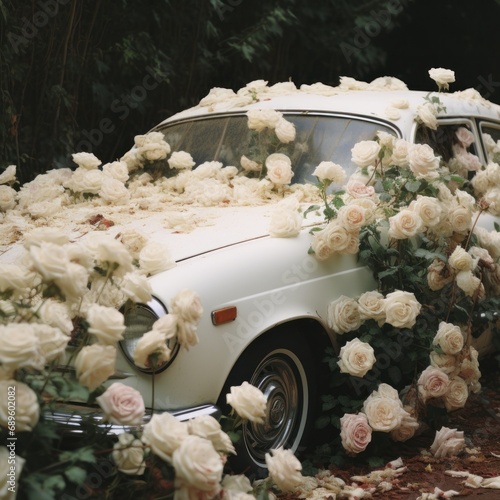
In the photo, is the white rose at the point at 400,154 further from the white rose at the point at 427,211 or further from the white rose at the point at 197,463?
the white rose at the point at 197,463

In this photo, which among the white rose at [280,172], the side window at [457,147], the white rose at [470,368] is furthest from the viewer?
the side window at [457,147]

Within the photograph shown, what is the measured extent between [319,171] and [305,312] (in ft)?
2.71

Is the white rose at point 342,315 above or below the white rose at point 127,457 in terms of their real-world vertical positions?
above

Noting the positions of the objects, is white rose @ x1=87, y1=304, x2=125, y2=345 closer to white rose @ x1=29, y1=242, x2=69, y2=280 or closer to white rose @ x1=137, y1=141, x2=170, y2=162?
white rose @ x1=29, y1=242, x2=69, y2=280

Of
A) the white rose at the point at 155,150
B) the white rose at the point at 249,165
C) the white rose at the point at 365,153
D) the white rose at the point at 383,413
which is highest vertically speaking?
the white rose at the point at 155,150

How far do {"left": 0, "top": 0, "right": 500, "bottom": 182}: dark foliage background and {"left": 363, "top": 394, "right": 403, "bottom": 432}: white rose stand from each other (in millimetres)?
3895

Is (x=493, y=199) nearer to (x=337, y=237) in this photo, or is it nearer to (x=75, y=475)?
(x=337, y=237)

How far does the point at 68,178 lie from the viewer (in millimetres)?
5129

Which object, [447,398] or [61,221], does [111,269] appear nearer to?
[61,221]

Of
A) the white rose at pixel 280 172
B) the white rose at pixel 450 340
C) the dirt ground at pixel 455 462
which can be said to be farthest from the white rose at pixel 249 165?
the dirt ground at pixel 455 462

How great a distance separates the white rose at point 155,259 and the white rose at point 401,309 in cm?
107

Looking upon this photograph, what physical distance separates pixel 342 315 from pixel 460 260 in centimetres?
72

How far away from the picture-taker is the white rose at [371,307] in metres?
3.95

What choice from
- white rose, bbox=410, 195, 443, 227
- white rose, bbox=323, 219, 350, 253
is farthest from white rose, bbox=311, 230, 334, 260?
white rose, bbox=410, 195, 443, 227
